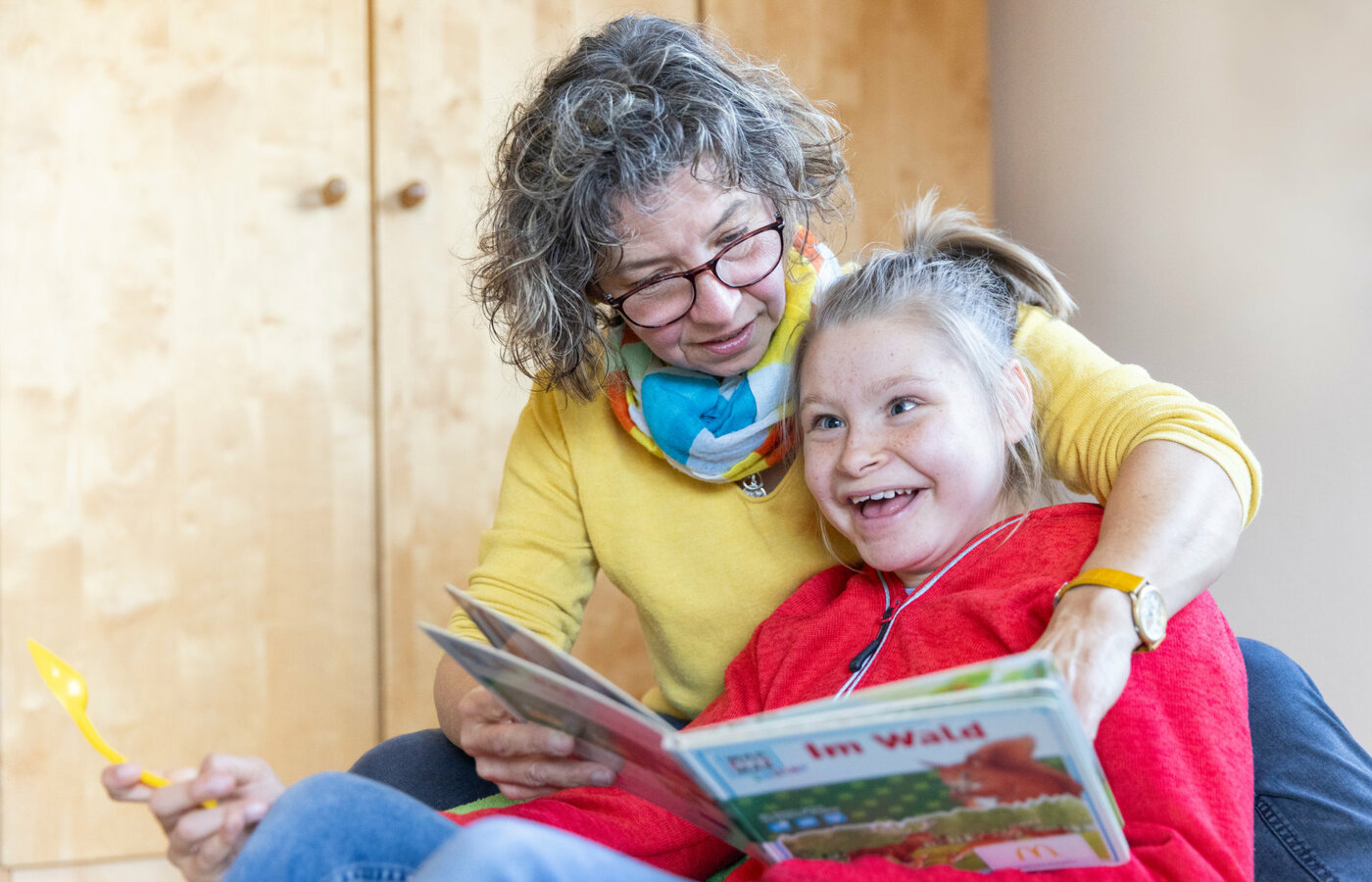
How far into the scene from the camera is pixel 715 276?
112cm

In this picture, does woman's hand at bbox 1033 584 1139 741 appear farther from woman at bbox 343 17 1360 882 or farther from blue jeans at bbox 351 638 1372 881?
blue jeans at bbox 351 638 1372 881

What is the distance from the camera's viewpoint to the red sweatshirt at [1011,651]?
2.29ft

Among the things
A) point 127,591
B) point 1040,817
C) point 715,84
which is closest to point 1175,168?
point 715,84

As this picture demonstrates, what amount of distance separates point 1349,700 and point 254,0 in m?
1.85

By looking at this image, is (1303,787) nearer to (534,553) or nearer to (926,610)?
(926,610)

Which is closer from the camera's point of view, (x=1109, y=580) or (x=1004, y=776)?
(x=1004, y=776)

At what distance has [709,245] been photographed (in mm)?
1121

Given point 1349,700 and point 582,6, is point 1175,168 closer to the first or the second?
point 1349,700

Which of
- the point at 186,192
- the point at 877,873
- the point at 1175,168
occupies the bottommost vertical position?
the point at 877,873

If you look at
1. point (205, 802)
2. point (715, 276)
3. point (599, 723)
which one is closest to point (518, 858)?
point (599, 723)

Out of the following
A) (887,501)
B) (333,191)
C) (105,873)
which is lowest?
(105,873)

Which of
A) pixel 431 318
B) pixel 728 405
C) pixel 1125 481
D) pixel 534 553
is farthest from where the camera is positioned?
pixel 431 318

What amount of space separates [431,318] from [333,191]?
25cm

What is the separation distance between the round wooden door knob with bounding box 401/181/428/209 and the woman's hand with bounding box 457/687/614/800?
3.35ft
